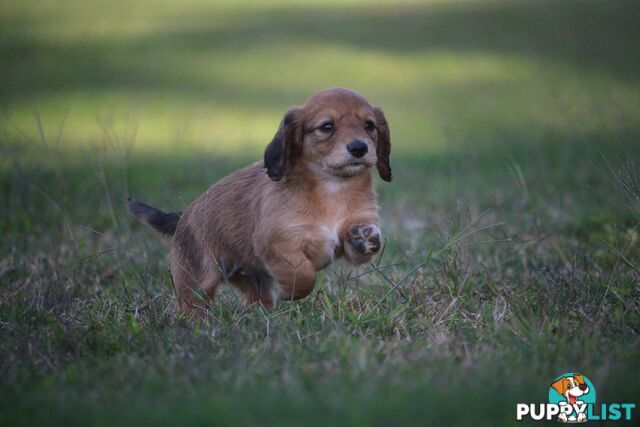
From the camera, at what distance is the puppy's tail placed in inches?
221

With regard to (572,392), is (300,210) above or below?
above

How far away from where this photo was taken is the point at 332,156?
→ 468 cm

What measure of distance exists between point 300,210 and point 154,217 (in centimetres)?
138

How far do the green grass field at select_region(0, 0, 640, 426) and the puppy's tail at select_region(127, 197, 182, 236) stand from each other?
31 centimetres

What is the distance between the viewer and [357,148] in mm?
4609

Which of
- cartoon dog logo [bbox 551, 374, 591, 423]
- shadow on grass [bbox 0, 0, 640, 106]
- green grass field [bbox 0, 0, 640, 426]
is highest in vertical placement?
shadow on grass [bbox 0, 0, 640, 106]

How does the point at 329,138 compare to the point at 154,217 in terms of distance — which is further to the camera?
the point at 154,217

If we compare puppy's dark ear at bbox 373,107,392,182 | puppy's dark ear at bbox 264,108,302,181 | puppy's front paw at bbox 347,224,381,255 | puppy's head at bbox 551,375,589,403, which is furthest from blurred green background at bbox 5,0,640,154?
puppy's head at bbox 551,375,589,403

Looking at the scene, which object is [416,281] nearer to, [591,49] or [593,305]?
[593,305]

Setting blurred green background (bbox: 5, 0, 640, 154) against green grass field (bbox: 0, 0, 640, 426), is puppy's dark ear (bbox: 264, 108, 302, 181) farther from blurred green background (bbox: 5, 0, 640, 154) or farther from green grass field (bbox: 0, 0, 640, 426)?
blurred green background (bbox: 5, 0, 640, 154)

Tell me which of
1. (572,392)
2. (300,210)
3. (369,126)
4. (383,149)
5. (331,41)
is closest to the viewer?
(572,392)

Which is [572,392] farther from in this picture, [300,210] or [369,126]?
[369,126]

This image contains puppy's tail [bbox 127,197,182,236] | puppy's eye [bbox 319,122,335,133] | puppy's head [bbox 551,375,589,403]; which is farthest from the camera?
puppy's tail [bbox 127,197,182,236]

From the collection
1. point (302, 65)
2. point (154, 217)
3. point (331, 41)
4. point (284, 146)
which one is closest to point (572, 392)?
point (284, 146)
